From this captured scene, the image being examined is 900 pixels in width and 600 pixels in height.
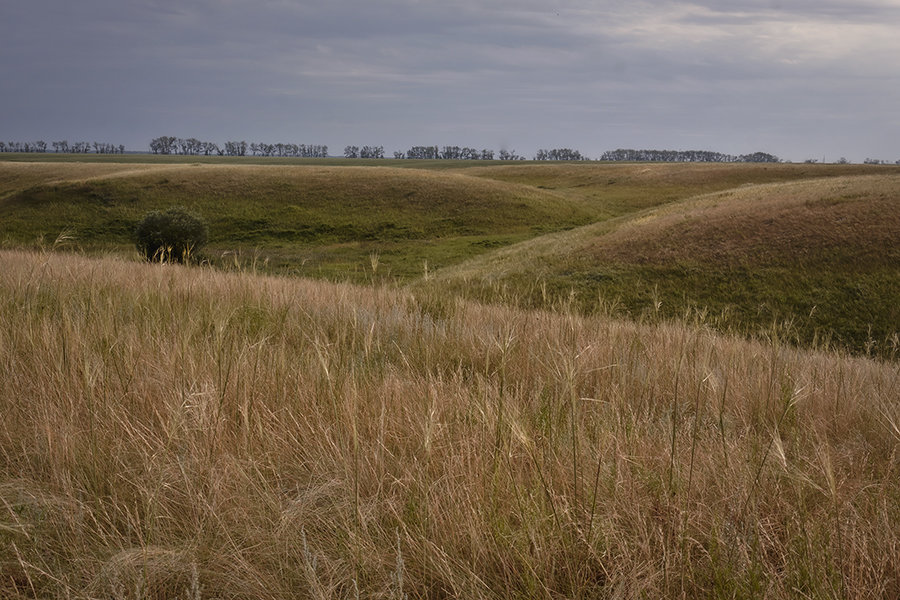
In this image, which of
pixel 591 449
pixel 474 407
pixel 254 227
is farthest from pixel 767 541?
pixel 254 227

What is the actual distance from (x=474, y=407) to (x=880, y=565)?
1.66 meters

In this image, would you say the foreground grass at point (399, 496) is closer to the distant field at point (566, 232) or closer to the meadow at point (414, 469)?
the meadow at point (414, 469)

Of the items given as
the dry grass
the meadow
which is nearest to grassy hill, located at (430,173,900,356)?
the dry grass

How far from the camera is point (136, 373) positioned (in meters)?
3.36

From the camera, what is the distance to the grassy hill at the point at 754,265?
19203 mm

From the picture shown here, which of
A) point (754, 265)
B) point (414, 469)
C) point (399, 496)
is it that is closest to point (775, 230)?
point (754, 265)

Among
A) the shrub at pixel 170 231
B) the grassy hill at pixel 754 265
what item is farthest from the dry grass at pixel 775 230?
the shrub at pixel 170 231

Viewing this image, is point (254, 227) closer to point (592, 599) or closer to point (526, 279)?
point (526, 279)

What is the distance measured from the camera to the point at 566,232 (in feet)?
131

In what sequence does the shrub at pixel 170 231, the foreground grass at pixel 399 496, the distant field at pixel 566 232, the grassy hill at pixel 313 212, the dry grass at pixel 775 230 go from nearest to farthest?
the foreground grass at pixel 399 496 → the distant field at pixel 566 232 → the dry grass at pixel 775 230 → the shrub at pixel 170 231 → the grassy hill at pixel 313 212

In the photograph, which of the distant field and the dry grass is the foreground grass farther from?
the dry grass

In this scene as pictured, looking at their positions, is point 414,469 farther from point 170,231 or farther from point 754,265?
point 170,231

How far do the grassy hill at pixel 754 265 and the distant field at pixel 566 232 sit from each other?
97mm

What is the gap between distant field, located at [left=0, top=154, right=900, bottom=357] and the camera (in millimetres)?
19500
